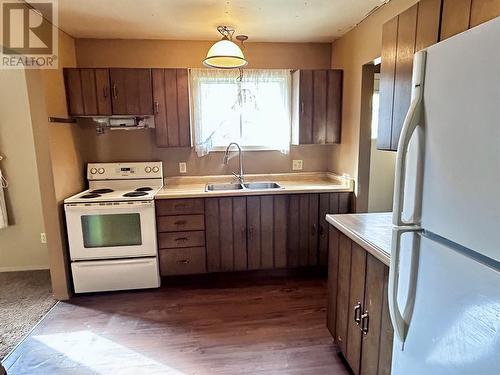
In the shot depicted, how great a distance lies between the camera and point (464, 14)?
1.20 metres

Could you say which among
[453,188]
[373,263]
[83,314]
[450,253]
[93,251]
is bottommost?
[83,314]

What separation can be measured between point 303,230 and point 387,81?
163cm

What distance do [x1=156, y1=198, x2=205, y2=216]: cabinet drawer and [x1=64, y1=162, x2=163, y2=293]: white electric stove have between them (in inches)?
3.3

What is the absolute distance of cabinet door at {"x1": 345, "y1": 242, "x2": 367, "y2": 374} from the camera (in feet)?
5.04

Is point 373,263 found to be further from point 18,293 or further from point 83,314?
point 18,293

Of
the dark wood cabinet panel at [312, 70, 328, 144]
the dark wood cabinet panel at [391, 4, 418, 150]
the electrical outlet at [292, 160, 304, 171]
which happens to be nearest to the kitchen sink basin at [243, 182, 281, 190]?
the electrical outlet at [292, 160, 304, 171]

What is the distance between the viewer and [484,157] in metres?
0.72

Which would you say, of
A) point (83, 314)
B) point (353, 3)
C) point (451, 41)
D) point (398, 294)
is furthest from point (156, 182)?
point (451, 41)

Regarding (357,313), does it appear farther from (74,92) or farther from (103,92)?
(74,92)

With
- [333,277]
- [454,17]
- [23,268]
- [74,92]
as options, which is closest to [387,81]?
[454,17]

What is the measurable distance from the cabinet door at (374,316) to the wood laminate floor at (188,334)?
17.4 inches

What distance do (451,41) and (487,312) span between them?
701 mm

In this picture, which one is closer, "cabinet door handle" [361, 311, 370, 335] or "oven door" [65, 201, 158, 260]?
"cabinet door handle" [361, 311, 370, 335]

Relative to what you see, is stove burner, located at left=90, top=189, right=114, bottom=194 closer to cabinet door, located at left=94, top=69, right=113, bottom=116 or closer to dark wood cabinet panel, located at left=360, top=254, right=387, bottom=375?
cabinet door, located at left=94, top=69, right=113, bottom=116
